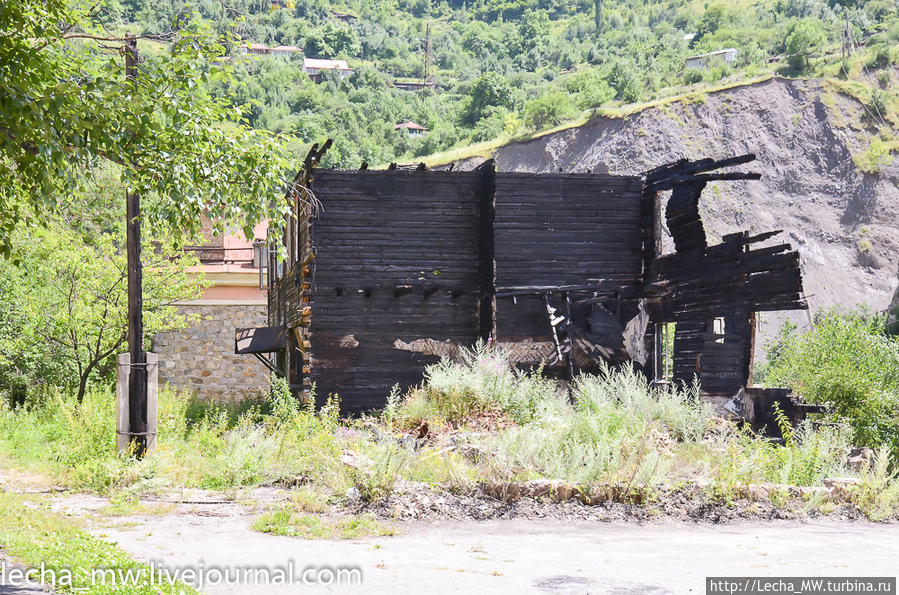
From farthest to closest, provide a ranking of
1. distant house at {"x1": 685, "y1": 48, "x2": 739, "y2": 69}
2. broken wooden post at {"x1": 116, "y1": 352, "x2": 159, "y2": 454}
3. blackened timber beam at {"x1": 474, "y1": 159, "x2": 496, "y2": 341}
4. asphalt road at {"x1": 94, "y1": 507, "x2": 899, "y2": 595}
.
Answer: distant house at {"x1": 685, "y1": 48, "x2": 739, "y2": 69} → blackened timber beam at {"x1": 474, "y1": 159, "x2": 496, "y2": 341} → broken wooden post at {"x1": 116, "y1": 352, "x2": 159, "y2": 454} → asphalt road at {"x1": 94, "y1": 507, "x2": 899, "y2": 595}

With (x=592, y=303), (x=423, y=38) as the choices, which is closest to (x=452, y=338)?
(x=592, y=303)

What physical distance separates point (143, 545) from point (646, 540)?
485 cm

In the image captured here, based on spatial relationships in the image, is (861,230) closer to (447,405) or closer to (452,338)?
(452,338)

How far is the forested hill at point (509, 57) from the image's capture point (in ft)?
245

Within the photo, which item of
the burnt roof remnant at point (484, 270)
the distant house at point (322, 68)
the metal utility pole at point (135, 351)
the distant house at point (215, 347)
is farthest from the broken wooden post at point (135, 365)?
the distant house at point (322, 68)

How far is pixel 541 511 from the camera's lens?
1038 centimetres

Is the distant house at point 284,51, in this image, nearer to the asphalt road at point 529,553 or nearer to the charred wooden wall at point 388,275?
the charred wooden wall at point 388,275

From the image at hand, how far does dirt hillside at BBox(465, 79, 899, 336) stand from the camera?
52344 millimetres

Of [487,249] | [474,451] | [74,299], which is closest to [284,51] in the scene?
[74,299]

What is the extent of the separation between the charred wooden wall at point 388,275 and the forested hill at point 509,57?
26291mm

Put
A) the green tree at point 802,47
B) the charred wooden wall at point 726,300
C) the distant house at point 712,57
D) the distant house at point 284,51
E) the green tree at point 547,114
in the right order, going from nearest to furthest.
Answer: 1. the charred wooden wall at point 726,300
2. the green tree at point 547,114
3. the green tree at point 802,47
4. the distant house at point 712,57
5. the distant house at point 284,51

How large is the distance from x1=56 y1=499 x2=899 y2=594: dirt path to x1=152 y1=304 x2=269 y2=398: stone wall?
19.7m

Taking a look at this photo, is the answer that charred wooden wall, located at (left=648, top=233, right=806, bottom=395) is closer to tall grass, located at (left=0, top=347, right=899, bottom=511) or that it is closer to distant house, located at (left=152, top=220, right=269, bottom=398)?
tall grass, located at (left=0, top=347, right=899, bottom=511)

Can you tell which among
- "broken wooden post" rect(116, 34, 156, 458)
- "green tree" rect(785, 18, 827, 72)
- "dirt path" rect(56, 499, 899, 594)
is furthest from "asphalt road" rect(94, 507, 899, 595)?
"green tree" rect(785, 18, 827, 72)
